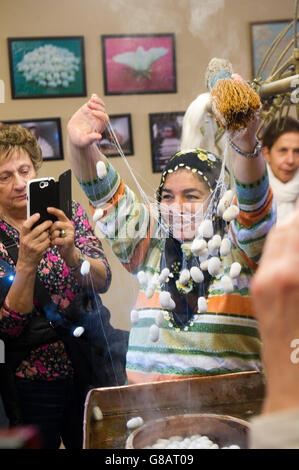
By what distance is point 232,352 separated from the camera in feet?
2.31

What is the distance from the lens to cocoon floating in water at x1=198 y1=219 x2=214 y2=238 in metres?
0.68

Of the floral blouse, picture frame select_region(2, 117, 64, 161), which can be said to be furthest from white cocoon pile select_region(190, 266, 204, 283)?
picture frame select_region(2, 117, 64, 161)

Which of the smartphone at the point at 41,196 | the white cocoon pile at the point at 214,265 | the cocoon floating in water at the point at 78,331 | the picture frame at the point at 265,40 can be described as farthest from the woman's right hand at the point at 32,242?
the picture frame at the point at 265,40

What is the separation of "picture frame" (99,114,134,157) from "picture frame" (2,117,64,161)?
0.20 ft

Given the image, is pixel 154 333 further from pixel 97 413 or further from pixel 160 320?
pixel 97 413

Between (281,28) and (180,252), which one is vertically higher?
(281,28)

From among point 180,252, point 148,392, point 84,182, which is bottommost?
point 148,392

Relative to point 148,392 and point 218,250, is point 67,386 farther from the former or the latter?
point 218,250

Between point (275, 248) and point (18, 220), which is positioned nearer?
point (275, 248)

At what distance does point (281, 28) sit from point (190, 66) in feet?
0.47

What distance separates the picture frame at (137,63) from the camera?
2.28 ft

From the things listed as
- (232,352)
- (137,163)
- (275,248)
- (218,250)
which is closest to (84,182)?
(137,163)

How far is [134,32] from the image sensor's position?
2.29 ft

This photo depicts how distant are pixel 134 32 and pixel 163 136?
0.14 metres
